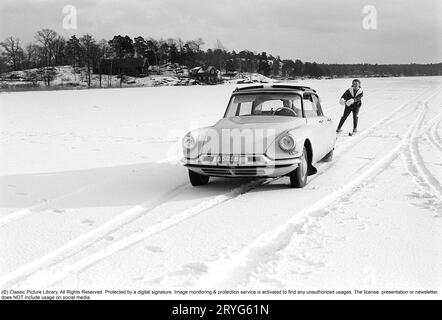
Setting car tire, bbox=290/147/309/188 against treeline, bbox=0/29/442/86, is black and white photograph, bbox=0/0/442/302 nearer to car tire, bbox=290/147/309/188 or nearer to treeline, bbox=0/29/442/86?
car tire, bbox=290/147/309/188

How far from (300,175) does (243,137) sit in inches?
38.4

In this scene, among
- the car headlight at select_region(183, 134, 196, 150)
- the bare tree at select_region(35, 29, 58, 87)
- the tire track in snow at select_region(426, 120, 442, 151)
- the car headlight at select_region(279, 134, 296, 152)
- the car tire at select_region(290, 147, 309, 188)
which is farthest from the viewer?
the bare tree at select_region(35, 29, 58, 87)

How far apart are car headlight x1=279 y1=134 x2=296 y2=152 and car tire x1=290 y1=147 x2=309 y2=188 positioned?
0.32 metres

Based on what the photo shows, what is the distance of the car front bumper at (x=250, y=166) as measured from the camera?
6414 millimetres

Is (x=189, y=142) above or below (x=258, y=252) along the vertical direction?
above

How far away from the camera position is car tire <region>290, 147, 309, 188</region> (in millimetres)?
6685

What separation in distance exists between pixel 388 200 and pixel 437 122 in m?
11.4

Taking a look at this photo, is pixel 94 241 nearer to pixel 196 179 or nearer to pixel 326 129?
pixel 196 179

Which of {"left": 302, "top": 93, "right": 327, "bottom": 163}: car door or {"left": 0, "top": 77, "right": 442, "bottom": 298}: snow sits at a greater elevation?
{"left": 302, "top": 93, "right": 327, "bottom": 163}: car door

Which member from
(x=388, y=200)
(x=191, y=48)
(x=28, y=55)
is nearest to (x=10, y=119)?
(x=388, y=200)

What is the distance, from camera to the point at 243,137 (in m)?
6.58

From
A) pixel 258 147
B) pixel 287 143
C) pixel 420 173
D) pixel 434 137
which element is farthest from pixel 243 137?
pixel 434 137

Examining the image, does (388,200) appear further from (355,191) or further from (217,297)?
(217,297)

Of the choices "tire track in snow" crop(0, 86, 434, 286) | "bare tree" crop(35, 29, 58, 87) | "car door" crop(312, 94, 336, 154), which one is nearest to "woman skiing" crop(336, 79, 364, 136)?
"car door" crop(312, 94, 336, 154)
